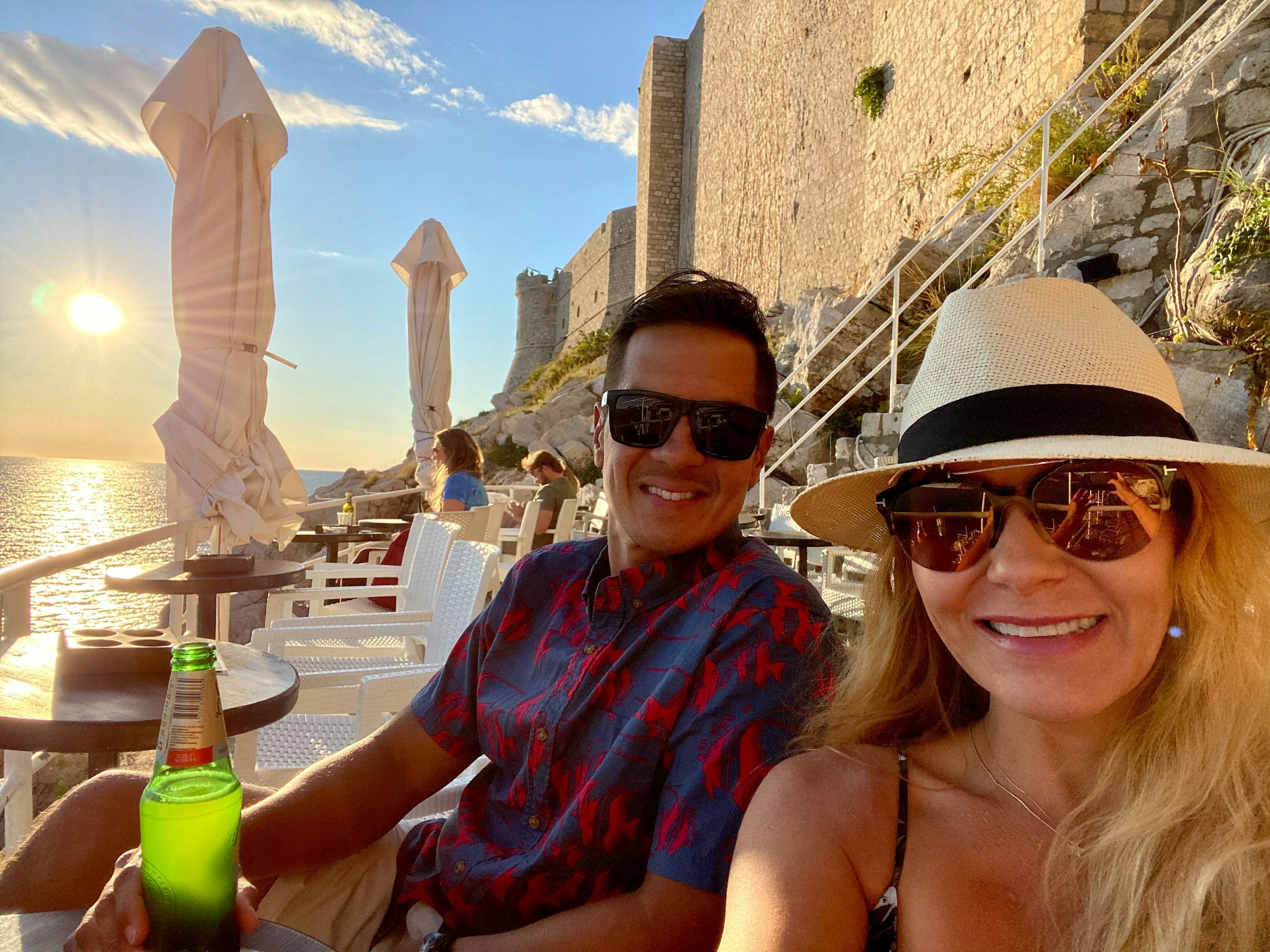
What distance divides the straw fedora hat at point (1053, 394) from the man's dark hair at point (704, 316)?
→ 0.44 meters

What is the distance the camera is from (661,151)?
71.2 ft

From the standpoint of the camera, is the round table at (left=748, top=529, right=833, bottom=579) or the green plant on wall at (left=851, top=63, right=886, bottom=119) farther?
the green plant on wall at (left=851, top=63, right=886, bottom=119)

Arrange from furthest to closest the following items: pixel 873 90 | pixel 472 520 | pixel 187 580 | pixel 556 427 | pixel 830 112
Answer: pixel 556 427 < pixel 830 112 < pixel 873 90 < pixel 472 520 < pixel 187 580

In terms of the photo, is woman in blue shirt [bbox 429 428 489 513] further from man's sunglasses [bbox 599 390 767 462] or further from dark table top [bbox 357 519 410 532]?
man's sunglasses [bbox 599 390 767 462]

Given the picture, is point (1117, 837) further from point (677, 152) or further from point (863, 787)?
point (677, 152)

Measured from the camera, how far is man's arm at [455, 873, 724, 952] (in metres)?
0.91

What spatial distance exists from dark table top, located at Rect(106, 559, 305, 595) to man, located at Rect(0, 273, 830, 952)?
1.54 metres

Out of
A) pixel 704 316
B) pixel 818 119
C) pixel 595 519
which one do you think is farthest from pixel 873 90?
pixel 704 316

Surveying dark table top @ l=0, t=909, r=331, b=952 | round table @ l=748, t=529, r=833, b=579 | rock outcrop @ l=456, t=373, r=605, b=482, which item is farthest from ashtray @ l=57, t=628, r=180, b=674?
rock outcrop @ l=456, t=373, r=605, b=482

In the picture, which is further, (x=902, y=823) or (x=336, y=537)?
(x=336, y=537)

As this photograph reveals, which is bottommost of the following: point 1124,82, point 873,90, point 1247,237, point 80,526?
point 80,526

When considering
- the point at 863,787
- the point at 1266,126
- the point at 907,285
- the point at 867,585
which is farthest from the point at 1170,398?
the point at 907,285

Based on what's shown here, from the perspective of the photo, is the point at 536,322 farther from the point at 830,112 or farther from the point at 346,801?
the point at 346,801

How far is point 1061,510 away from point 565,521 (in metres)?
5.25
